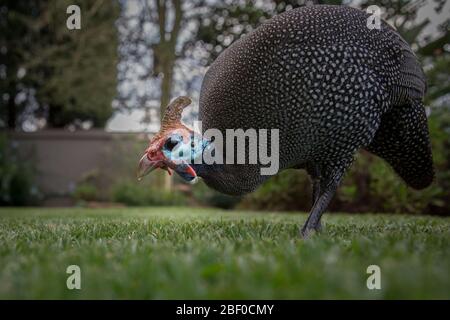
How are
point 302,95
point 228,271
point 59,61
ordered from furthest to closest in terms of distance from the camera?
point 59,61, point 302,95, point 228,271

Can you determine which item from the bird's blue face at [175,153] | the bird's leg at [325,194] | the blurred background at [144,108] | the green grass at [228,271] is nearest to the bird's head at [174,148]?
the bird's blue face at [175,153]

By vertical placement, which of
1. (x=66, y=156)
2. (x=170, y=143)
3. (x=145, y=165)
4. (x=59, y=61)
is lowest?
(x=66, y=156)

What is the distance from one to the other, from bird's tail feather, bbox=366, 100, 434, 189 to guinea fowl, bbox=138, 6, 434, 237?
187mm

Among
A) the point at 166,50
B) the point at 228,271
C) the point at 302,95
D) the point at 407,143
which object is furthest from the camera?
the point at 166,50

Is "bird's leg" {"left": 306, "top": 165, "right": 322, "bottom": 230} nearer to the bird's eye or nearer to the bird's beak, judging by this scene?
the bird's eye

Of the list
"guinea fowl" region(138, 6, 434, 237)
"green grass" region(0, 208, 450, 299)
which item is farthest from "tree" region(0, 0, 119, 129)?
"green grass" region(0, 208, 450, 299)

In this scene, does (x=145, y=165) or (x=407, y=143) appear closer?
(x=145, y=165)

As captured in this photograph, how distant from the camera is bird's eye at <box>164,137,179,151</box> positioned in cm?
275

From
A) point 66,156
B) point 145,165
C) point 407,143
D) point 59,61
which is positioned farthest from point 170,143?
point 66,156

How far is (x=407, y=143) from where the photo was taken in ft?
10.9

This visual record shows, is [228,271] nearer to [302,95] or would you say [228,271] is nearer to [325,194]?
[302,95]

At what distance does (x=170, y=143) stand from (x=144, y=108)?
9083 mm
